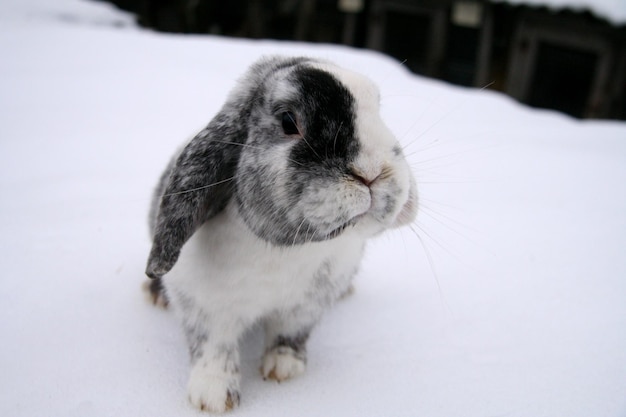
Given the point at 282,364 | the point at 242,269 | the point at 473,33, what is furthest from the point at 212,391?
the point at 473,33

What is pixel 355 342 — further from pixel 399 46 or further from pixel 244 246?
pixel 399 46

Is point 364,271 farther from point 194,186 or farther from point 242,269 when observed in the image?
point 194,186

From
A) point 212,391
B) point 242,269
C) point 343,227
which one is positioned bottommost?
point 212,391

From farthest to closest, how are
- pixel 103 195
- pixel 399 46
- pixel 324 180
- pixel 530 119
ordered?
pixel 399 46 < pixel 530 119 < pixel 103 195 < pixel 324 180

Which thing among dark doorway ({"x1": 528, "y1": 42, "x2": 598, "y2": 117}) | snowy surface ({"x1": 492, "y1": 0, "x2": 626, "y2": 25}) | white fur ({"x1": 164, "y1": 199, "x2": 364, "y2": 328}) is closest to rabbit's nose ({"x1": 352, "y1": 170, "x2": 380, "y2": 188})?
white fur ({"x1": 164, "y1": 199, "x2": 364, "y2": 328})

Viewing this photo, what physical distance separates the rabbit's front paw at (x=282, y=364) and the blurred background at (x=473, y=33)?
6.07m

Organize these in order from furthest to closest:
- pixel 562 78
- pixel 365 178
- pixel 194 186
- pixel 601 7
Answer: pixel 562 78 < pixel 601 7 < pixel 194 186 < pixel 365 178

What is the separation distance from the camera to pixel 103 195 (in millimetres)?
2623

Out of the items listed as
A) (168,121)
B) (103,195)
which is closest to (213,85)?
(168,121)

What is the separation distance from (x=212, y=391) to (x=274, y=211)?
0.56 metres

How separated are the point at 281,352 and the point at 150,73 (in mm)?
3061

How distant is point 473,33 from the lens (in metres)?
7.58

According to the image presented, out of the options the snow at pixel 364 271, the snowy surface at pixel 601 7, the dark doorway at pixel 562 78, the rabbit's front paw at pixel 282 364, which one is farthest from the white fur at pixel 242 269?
the dark doorway at pixel 562 78

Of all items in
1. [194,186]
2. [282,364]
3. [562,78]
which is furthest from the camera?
[562,78]
